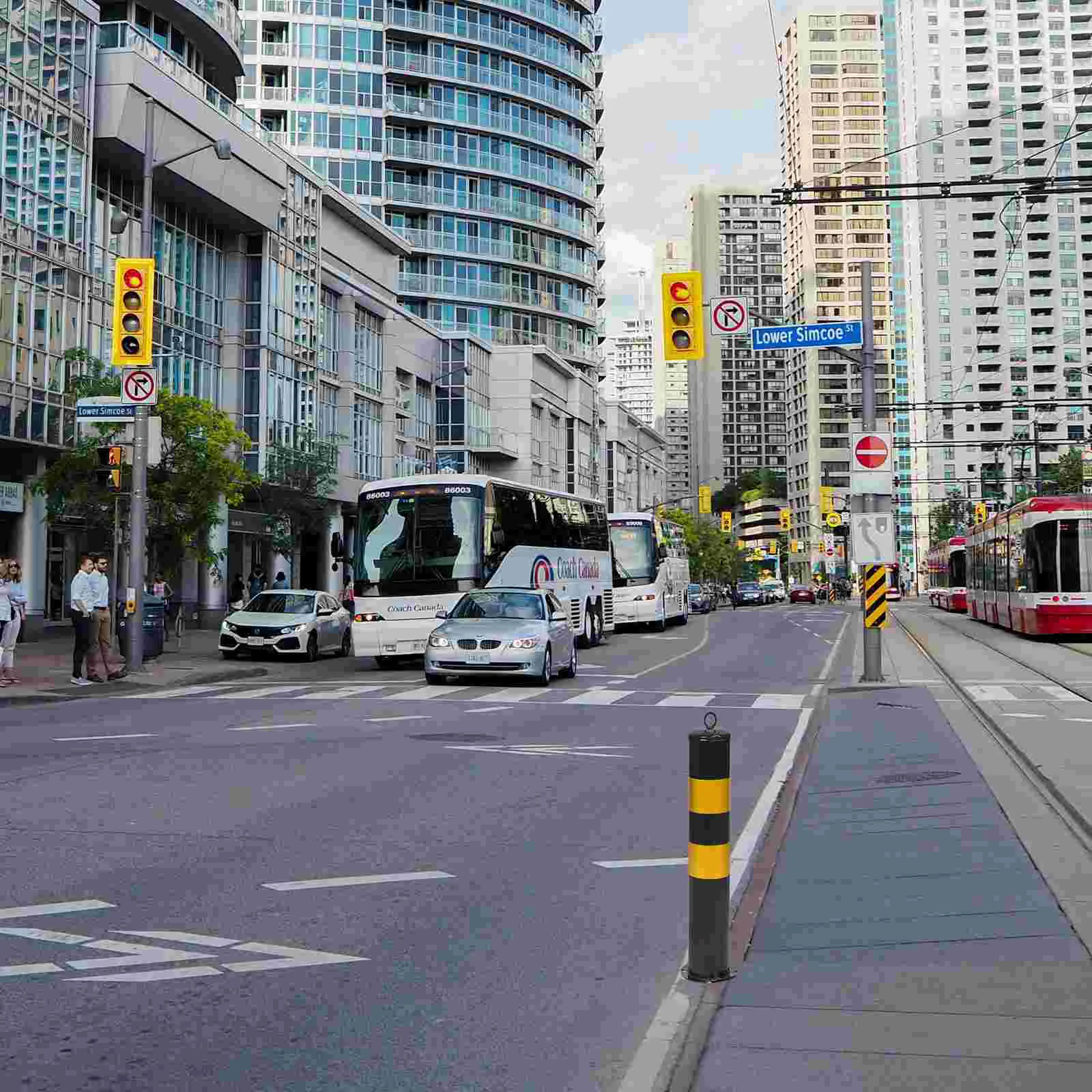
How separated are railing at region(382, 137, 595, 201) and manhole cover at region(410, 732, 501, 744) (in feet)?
226

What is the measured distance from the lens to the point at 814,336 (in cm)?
2122

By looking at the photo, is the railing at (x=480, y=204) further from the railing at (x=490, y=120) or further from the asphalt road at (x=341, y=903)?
the asphalt road at (x=341, y=903)

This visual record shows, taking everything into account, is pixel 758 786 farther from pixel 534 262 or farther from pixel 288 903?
pixel 534 262

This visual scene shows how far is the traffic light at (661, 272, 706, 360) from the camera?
19641mm

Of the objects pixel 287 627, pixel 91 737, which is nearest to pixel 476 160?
pixel 287 627

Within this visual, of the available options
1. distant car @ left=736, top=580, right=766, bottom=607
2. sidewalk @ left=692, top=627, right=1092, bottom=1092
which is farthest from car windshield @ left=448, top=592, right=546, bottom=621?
distant car @ left=736, top=580, right=766, bottom=607

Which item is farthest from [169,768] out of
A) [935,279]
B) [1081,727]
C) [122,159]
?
[935,279]

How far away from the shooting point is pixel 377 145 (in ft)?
260

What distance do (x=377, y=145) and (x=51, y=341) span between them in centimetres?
4940

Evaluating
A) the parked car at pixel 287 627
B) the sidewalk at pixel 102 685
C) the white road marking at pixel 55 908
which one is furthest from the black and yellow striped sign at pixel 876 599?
the white road marking at pixel 55 908

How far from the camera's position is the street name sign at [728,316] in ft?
70.4

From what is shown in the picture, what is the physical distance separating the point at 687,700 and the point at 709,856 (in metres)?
13.6

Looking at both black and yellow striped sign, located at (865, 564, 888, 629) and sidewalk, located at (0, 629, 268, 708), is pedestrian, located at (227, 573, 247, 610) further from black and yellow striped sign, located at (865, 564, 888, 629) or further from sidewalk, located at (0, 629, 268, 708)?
black and yellow striped sign, located at (865, 564, 888, 629)

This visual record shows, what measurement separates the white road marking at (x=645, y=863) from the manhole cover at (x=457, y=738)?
5.67 m
